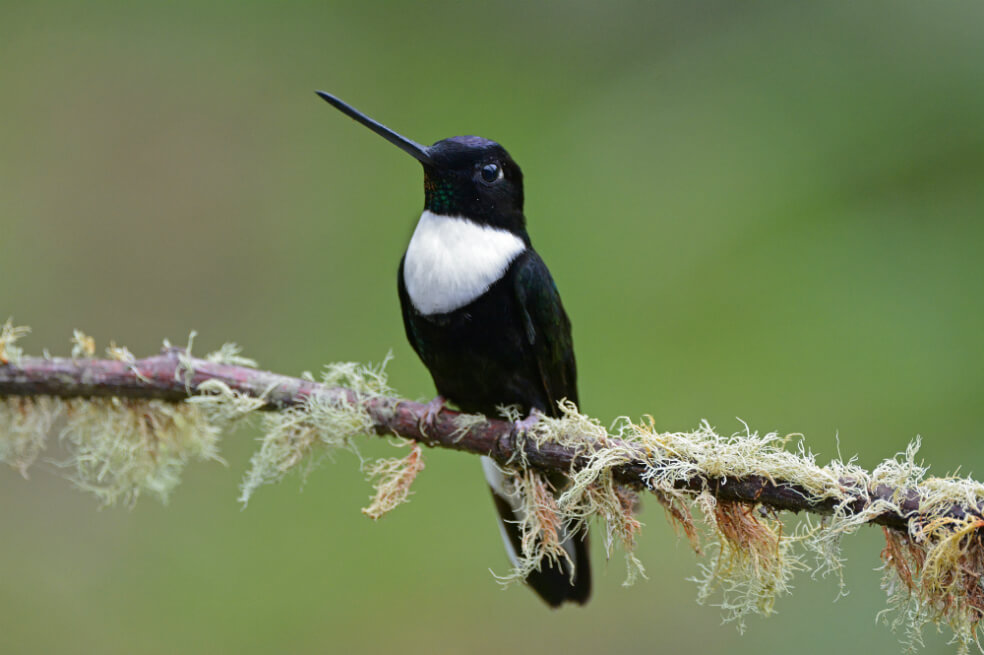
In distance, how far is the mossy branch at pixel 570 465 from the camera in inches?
58.2

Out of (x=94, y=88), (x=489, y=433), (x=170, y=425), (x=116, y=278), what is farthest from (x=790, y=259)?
(x=94, y=88)

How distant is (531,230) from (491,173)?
1955 millimetres

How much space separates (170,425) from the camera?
2291 millimetres

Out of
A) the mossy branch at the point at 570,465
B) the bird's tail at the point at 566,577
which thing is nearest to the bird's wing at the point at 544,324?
the mossy branch at the point at 570,465

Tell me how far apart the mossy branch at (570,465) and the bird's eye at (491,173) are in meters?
0.67

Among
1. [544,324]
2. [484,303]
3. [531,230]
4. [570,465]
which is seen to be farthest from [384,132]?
[531,230]

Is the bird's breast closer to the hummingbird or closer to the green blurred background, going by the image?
the hummingbird

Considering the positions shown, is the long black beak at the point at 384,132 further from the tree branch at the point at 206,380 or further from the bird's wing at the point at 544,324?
the tree branch at the point at 206,380

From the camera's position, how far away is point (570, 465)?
1861 mm

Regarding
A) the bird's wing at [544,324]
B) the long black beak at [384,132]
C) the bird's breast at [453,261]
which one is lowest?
the bird's wing at [544,324]

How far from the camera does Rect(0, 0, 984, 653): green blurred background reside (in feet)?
12.3

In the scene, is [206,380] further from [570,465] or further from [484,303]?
[570,465]

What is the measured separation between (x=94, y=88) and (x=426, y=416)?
4168 millimetres

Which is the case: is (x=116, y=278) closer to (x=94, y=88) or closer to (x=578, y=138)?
(x=94, y=88)
